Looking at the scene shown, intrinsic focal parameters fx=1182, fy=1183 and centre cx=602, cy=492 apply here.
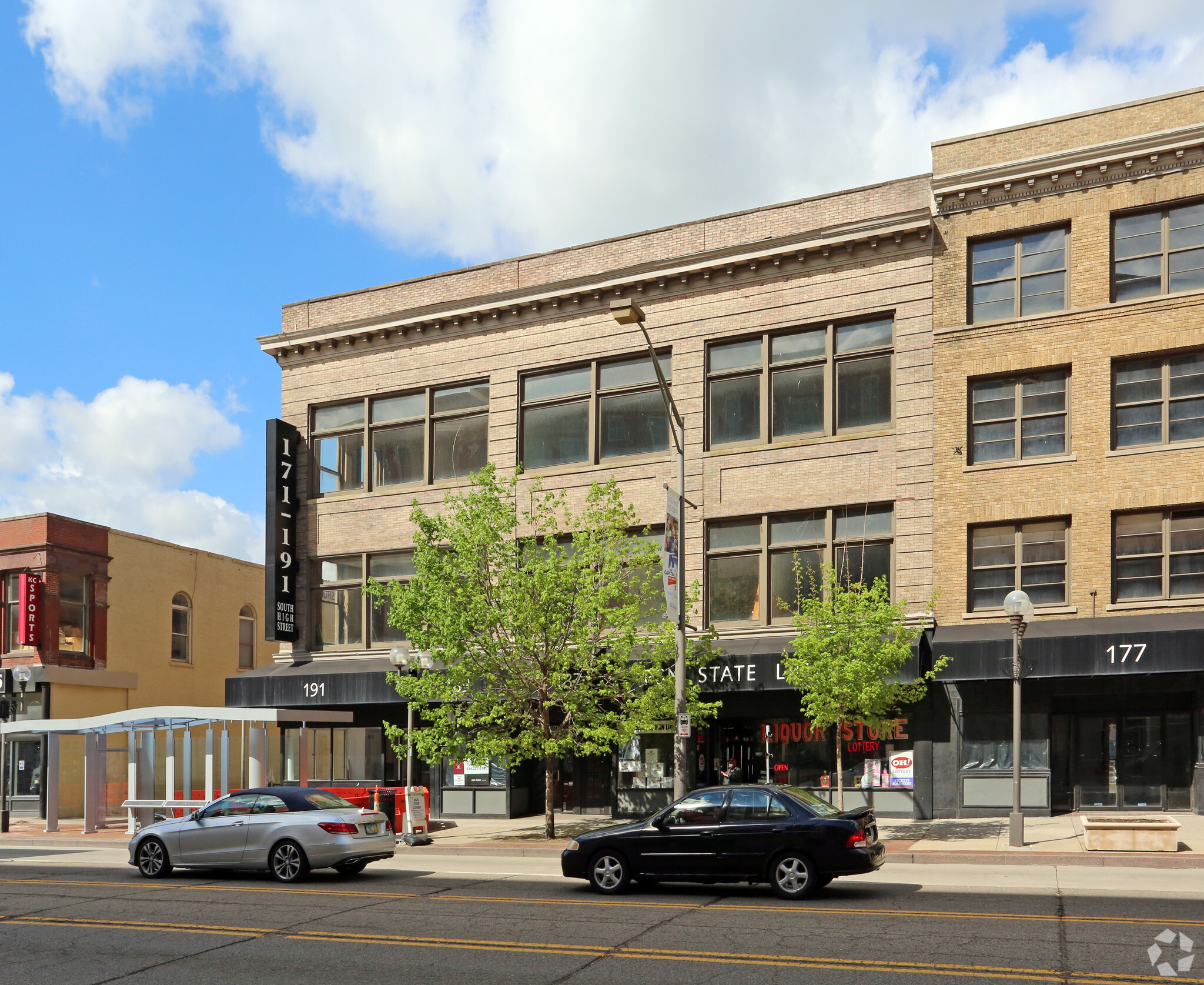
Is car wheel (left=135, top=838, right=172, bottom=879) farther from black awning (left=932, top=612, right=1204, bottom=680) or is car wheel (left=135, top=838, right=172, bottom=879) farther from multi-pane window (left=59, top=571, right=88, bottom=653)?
multi-pane window (left=59, top=571, right=88, bottom=653)

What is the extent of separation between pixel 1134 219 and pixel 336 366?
21.0 meters

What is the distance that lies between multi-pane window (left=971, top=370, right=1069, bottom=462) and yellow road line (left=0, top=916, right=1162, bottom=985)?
17.0 m

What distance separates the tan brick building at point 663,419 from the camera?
2666 centimetres

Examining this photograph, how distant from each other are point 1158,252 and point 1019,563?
711 cm

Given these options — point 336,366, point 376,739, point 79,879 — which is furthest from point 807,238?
point 79,879

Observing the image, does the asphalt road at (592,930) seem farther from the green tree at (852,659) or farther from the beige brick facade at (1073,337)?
the beige brick facade at (1073,337)

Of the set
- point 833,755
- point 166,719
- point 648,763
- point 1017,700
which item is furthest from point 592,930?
point 166,719

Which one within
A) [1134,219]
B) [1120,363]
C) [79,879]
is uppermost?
[1134,219]

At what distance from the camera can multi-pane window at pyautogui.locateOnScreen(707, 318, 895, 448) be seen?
88.8ft

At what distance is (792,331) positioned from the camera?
28078mm

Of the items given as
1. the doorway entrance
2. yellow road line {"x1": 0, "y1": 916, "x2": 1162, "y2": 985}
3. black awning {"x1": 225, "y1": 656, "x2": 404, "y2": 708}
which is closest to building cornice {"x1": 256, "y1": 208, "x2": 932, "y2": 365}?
black awning {"x1": 225, "y1": 656, "x2": 404, "y2": 708}

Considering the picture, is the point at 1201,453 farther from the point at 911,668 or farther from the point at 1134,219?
the point at 911,668

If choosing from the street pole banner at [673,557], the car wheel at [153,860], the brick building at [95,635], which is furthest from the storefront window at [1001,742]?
the brick building at [95,635]

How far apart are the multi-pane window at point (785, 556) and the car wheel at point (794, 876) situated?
11859mm
